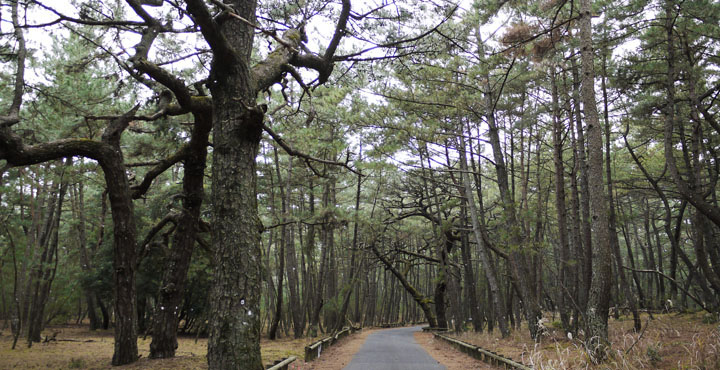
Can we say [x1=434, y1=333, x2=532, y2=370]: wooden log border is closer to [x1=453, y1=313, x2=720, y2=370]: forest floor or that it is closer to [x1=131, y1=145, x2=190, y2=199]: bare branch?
[x1=453, y1=313, x2=720, y2=370]: forest floor

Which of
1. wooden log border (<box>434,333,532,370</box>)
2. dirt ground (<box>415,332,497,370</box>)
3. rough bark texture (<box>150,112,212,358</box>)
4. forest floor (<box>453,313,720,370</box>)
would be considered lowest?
dirt ground (<box>415,332,497,370</box>)

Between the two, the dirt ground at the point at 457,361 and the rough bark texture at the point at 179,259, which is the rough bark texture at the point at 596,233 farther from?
the rough bark texture at the point at 179,259

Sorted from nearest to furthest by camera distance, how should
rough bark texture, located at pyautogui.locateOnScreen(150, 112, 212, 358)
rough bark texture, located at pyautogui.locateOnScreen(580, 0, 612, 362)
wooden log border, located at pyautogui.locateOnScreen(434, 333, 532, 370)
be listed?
wooden log border, located at pyautogui.locateOnScreen(434, 333, 532, 370)
rough bark texture, located at pyautogui.locateOnScreen(580, 0, 612, 362)
rough bark texture, located at pyautogui.locateOnScreen(150, 112, 212, 358)

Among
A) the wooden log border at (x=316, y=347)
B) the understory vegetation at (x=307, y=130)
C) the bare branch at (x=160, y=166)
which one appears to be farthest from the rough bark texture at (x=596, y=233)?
the bare branch at (x=160, y=166)

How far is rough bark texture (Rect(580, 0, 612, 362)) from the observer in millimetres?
6891

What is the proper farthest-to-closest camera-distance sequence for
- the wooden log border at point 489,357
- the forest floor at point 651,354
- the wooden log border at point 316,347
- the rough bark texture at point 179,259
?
the wooden log border at point 316,347, the rough bark texture at point 179,259, the wooden log border at point 489,357, the forest floor at point 651,354

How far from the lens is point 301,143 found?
1467cm

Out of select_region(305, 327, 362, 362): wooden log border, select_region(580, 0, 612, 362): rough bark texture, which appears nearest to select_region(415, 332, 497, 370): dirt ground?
select_region(580, 0, 612, 362): rough bark texture

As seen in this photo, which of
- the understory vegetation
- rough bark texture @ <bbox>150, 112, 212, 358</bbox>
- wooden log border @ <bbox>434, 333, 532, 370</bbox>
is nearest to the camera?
the understory vegetation

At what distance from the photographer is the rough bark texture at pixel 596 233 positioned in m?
6.89

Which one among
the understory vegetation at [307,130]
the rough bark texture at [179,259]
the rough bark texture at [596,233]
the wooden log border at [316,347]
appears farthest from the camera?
the wooden log border at [316,347]

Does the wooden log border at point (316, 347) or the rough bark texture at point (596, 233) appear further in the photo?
the wooden log border at point (316, 347)

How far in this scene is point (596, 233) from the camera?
730 centimetres

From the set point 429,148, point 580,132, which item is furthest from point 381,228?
point 580,132
